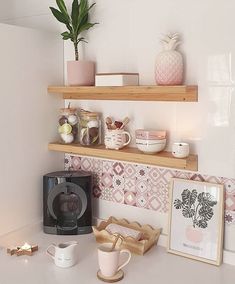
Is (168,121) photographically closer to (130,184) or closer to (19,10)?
(130,184)

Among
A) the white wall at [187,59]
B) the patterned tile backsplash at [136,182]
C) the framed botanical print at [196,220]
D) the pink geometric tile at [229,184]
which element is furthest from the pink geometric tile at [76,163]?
the pink geometric tile at [229,184]

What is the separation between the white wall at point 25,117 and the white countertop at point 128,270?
9.2 inches

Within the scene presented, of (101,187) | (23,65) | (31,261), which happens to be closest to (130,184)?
(101,187)

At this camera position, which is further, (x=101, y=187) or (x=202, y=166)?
(x=101, y=187)

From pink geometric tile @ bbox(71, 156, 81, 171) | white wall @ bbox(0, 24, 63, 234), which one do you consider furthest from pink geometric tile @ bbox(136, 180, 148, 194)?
white wall @ bbox(0, 24, 63, 234)

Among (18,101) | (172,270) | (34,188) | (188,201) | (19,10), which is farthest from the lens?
(19,10)

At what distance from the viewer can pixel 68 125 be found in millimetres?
1805

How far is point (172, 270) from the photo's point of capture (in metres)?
1.45

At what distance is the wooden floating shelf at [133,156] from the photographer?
146cm

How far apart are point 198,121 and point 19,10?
1134mm

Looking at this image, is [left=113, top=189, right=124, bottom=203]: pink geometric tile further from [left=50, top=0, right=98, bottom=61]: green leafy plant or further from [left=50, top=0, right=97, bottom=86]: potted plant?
[left=50, top=0, right=98, bottom=61]: green leafy plant

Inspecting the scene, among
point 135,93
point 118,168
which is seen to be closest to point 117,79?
point 135,93

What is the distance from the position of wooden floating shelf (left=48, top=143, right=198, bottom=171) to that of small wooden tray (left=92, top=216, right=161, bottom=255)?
0.33 meters

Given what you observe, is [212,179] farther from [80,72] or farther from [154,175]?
[80,72]
